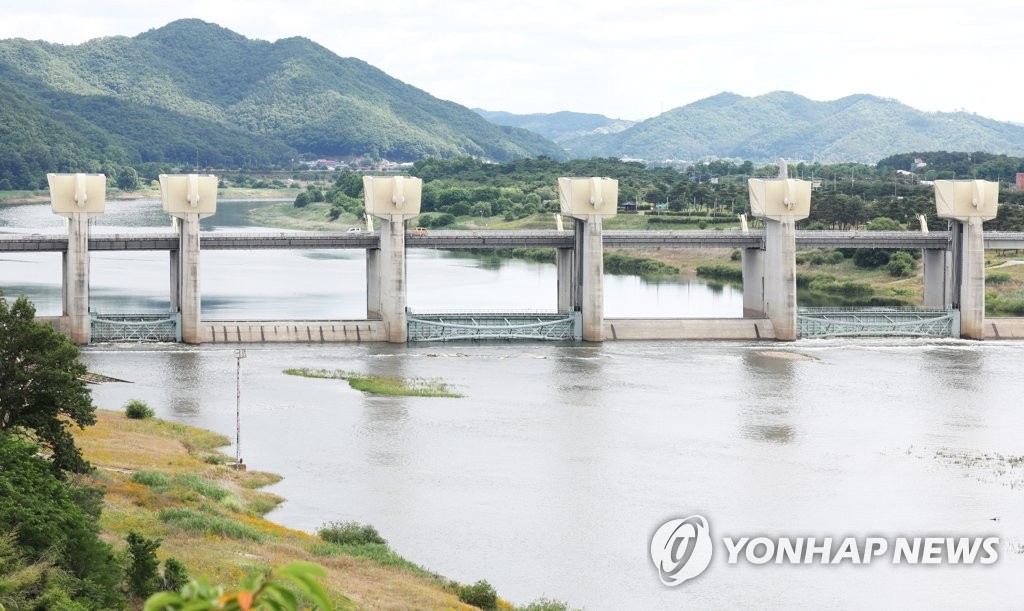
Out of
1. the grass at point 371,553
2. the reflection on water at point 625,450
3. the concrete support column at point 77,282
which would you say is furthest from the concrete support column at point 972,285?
the grass at point 371,553

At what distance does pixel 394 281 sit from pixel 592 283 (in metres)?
10.2

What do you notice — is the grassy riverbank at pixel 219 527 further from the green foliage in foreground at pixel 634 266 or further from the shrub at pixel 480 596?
the green foliage in foreground at pixel 634 266

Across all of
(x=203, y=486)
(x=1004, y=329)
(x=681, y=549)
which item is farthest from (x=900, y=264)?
(x=203, y=486)

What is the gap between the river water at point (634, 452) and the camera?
33406 mm

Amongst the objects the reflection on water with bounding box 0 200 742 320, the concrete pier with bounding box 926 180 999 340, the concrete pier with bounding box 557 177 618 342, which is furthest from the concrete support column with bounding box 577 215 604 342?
the concrete pier with bounding box 926 180 999 340

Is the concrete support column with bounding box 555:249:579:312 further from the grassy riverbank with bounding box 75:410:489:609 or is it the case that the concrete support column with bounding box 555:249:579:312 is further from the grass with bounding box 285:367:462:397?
the grassy riverbank with bounding box 75:410:489:609

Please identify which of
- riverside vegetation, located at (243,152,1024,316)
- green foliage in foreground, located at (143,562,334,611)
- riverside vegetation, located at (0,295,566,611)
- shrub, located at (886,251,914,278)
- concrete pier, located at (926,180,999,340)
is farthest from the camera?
shrub, located at (886,251,914,278)

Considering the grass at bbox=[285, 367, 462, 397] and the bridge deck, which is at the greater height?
the bridge deck

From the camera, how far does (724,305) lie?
95125mm

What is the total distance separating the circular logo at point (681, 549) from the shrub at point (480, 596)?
4479 mm

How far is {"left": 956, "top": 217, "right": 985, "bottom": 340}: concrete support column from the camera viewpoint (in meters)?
77.6

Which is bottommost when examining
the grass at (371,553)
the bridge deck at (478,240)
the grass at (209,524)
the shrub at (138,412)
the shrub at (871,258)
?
the grass at (371,553)

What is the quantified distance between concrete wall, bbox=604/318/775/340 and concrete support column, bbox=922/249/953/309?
1322 cm

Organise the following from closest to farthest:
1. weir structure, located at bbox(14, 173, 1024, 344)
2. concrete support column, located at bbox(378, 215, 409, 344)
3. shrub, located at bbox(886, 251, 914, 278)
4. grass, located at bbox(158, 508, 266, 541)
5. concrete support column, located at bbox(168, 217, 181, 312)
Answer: grass, located at bbox(158, 508, 266, 541) < weir structure, located at bbox(14, 173, 1024, 344) < concrete support column, located at bbox(168, 217, 181, 312) < concrete support column, located at bbox(378, 215, 409, 344) < shrub, located at bbox(886, 251, 914, 278)
